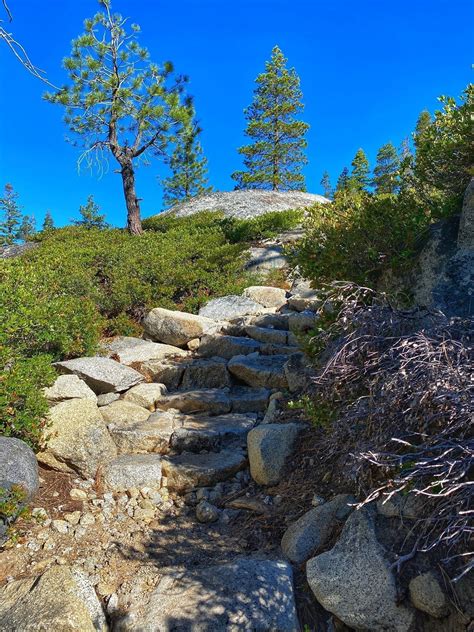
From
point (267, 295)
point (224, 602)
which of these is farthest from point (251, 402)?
point (267, 295)

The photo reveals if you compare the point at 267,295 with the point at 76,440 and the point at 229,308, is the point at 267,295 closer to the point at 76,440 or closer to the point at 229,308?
the point at 229,308

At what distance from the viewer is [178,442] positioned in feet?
17.2

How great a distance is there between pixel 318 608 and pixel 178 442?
2599mm

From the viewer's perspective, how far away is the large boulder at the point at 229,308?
31.7 feet

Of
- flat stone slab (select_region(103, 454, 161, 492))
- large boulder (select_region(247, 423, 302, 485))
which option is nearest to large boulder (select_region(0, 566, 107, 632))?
flat stone slab (select_region(103, 454, 161, 492))

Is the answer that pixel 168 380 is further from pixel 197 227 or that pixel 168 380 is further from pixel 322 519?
pixel 197 227

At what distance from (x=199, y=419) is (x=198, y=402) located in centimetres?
34

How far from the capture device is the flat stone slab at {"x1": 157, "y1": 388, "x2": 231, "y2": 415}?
6133mm

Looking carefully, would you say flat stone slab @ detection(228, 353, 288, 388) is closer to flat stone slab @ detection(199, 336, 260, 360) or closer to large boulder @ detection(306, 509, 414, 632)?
flat stone slab @ detection(199, 336, 260, 360)

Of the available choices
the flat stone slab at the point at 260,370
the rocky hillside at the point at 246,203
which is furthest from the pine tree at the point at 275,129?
the flat stone slab at the point at 260,370

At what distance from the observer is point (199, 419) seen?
5.86 m

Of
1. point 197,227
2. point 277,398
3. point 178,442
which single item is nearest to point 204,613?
point 178,442

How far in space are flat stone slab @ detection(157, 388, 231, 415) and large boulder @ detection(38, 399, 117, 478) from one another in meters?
1.37

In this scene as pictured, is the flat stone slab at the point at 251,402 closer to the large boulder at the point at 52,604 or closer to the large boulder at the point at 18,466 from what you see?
the large boulder at the point at 18,466
